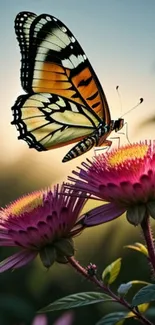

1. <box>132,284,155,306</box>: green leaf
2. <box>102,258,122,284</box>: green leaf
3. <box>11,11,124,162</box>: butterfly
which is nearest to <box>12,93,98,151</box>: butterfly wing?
<box>11,11,124,162</box>: butterfly

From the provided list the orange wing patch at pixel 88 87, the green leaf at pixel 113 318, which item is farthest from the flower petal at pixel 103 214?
the orange wing patch at pixel 88 87

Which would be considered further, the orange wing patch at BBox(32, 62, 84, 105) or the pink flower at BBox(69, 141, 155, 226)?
the orange wing patch at BBox(32, 62, 84, 105)

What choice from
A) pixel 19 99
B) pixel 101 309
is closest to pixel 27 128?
pixel 19 99

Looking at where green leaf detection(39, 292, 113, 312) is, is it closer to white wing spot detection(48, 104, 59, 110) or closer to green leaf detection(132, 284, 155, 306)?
green leaf detection(132, 284, 155, 306)

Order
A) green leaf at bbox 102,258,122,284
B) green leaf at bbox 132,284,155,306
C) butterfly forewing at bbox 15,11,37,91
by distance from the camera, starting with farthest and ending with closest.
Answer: butterfly forewing at bbox 15,11,37,91, green leaf at bbox 102,258,122,284, green leaf at bbox 132,284,155,306

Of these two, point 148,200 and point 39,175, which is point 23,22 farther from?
point 39,175

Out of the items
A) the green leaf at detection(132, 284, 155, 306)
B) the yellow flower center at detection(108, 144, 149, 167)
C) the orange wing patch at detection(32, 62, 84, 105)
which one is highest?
the orange wing patch at detection(32, 62, 84, 105)

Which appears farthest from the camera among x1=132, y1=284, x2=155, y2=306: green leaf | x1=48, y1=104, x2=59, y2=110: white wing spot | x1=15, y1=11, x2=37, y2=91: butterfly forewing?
x1=48, y1=104, x2=59, y2=110: white wing spot
